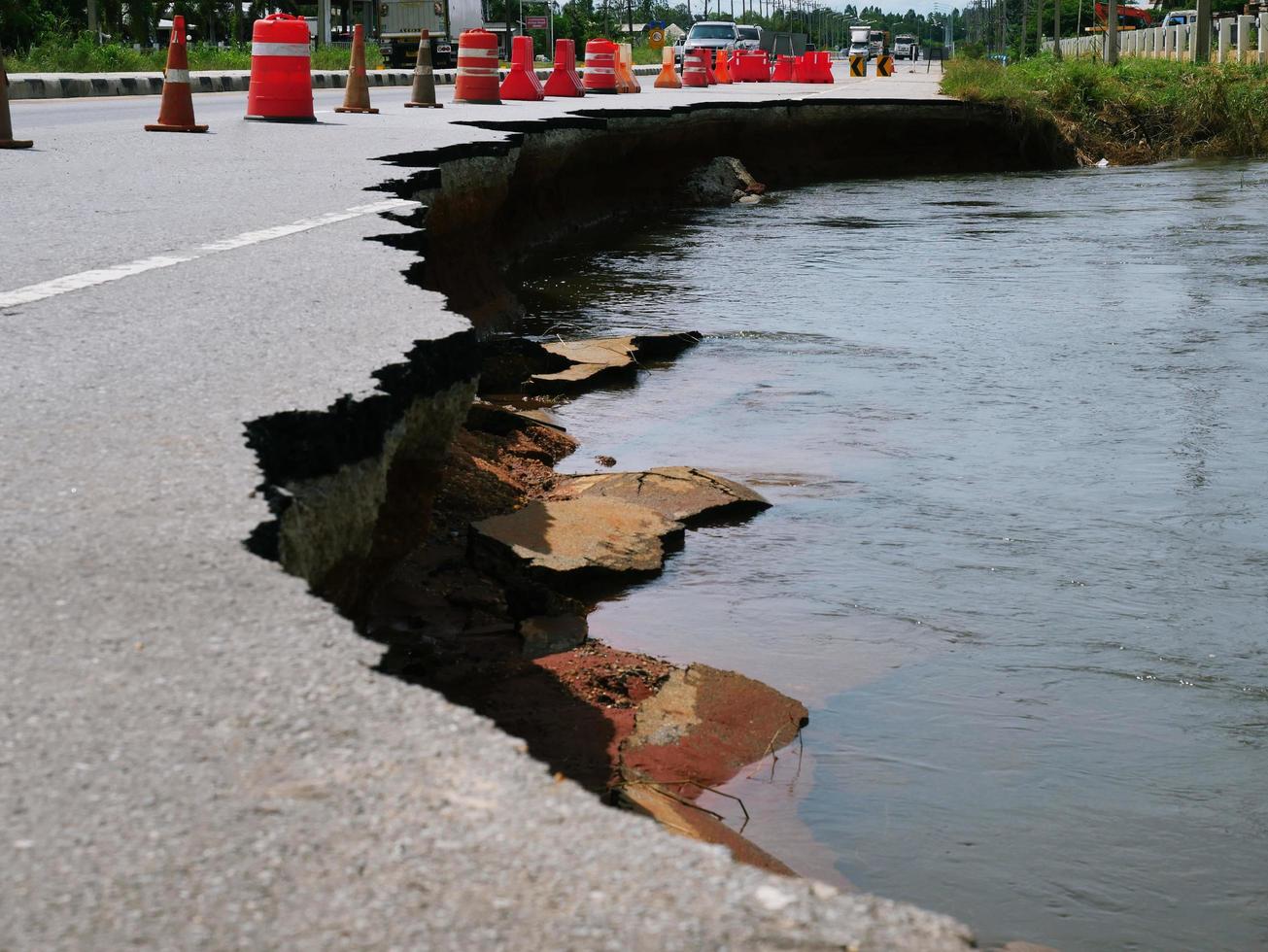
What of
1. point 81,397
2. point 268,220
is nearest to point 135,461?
point 81,397

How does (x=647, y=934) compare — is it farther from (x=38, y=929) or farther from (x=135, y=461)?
(x=135, y=461)

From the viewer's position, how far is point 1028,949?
2.84m

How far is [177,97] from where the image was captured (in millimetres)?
11500

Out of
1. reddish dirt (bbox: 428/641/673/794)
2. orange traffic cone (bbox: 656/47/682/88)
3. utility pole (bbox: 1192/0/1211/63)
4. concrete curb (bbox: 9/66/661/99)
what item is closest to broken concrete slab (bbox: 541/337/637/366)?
reddish dirt (bbox: 428/641/673/794)

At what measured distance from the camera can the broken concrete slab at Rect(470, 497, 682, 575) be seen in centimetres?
478

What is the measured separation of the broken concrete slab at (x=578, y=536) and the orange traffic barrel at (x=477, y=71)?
1196 cm

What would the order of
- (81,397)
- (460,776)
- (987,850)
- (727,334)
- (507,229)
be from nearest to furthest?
(460,776), (987,850), (81,397), (727,334), (507,229)

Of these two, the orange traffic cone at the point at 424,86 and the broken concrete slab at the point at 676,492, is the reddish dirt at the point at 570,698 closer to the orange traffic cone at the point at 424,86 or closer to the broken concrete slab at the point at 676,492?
the broken concrete slab at the point at 676,492

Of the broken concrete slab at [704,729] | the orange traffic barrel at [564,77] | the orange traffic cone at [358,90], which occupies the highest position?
the orange traffic barrel at [564,77]

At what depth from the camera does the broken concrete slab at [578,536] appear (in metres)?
4.78

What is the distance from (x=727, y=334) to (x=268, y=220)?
131 inches

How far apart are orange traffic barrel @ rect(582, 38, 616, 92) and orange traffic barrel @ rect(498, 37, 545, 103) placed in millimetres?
3951

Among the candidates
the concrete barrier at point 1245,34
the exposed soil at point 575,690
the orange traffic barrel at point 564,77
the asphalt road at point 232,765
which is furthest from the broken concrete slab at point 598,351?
the concrete barrier at point 1245,34

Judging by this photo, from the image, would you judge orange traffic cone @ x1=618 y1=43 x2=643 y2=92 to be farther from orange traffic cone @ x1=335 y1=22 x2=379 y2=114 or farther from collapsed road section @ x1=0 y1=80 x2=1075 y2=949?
collapsed road section @ x1=0 y1=80 x2=1075 y2=949
